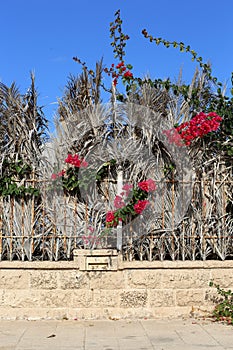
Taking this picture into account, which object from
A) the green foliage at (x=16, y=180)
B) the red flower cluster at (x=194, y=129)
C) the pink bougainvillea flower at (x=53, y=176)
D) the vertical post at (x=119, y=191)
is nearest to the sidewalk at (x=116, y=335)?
the vertical post at (x=119, y=191)

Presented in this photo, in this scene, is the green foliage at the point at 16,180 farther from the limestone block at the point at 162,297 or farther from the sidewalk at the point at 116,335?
the limestone block at the point at 162,297

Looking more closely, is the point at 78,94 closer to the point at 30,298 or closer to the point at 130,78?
the point at 130,78

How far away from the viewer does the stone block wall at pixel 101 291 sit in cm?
674

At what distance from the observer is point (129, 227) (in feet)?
22.9

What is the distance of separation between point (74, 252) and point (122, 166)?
53.0 inches

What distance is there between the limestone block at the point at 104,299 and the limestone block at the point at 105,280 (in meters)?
0.08

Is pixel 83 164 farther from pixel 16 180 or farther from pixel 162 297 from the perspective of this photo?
pixel 162 297

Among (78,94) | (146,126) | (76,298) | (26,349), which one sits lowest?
(26,349)

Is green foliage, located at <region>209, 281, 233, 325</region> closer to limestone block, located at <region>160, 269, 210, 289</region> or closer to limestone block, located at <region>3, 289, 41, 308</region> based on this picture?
limestone block, located at <region>160, 269, 210, 289</region>

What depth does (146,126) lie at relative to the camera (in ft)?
23.2

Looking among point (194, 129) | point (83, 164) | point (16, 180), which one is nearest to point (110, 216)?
point (83, 164)

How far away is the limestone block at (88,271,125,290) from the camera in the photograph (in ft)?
22.3

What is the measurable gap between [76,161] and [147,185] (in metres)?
1.02

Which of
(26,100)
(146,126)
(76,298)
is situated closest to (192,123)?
(146,126)
